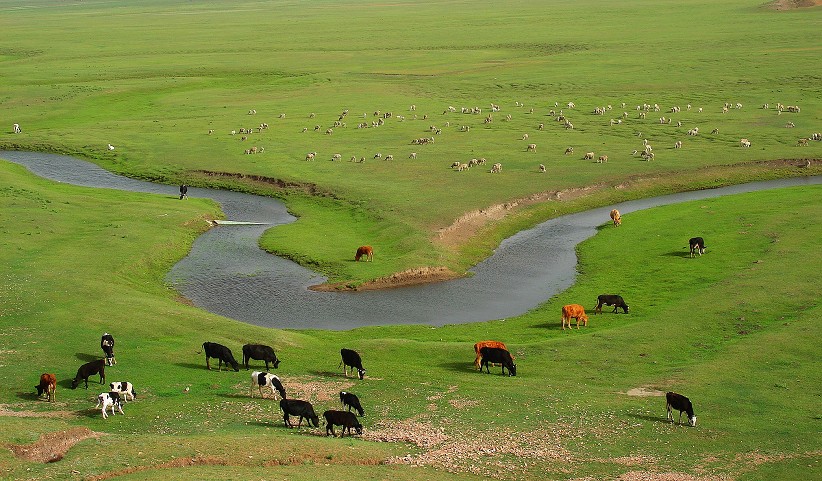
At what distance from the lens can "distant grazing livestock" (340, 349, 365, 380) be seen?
3797cm

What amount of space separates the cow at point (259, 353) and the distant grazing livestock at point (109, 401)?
21.6 ft

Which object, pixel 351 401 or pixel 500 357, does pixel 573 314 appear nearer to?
pixel 500 357

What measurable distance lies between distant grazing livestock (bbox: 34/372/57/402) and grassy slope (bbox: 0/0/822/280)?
24.9 metres

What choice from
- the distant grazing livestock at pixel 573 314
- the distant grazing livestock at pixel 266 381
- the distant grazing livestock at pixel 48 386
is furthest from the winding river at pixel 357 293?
the distant grazing livestock at pixel 48 386

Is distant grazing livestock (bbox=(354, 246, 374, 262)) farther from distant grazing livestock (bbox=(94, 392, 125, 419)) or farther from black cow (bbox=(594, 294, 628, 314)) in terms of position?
distant grazing livestock (bbox=(94, 392, 125, 419))

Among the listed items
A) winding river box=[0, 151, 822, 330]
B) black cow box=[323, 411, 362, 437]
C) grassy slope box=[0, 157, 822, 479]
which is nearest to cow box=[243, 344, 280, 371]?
grassy slope box=[0, 157, 822, 479]

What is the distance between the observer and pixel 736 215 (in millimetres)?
67375

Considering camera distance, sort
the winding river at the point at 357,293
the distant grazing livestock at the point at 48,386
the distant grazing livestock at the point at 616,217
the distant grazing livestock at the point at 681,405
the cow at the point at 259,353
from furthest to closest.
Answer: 1. the distant grazing livestock at the point at 616,217
2. the winding river at the point at 357,293
3. the cow at the point at 259,353
4. the distant grazing livestock at the point at 48,386
5. the distant grazing livestock at the point at 681,405

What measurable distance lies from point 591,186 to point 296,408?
5018 centimetres

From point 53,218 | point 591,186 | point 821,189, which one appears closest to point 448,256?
point 591,186

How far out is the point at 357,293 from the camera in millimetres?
54906

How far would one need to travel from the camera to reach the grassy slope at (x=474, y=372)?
1168 inches

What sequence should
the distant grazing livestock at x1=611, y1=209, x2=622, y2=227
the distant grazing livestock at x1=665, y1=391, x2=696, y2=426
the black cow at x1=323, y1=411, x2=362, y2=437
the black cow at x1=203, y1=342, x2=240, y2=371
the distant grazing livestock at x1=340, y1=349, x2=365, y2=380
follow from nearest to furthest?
1. the black cow at x1=323, y1=411, x2=362, y2=437
2. the distant grazing livestock at x1=665, y1=391, x2=696, y2=426
3. the distant grazing livestock at x1=340, y1=349, x2=365, y2=380
4. the black cow at x1=203, y1=342, x2=240, y2=371
5. the distant grazing livestock at x1=611, y1=209, x2=622, y2=227

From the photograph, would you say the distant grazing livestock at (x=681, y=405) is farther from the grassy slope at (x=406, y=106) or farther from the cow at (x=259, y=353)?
the grassy slope at (x=406, y=106)
